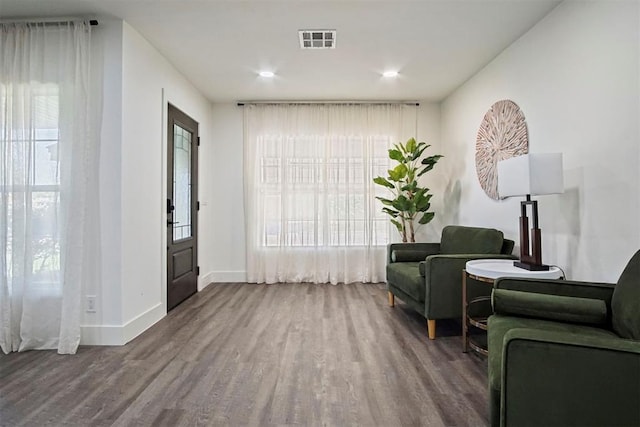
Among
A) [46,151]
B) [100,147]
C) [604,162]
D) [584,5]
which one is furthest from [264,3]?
[604,162]

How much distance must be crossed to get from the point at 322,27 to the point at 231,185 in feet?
9.09

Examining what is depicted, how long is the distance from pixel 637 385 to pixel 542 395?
289 millimetres

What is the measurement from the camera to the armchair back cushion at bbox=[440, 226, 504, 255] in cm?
299

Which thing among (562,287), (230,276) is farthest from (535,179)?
(230,276)

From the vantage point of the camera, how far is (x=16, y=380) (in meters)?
2.12

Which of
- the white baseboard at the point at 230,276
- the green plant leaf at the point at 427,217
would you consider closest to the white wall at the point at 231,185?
the white baseboard at the point at 230,276

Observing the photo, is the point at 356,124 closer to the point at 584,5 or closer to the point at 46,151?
the point at 584,5

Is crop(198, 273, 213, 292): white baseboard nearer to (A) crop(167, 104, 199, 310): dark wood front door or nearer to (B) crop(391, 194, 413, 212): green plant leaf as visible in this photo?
(A) crop(167, 104, 199, 310): dark wood front door

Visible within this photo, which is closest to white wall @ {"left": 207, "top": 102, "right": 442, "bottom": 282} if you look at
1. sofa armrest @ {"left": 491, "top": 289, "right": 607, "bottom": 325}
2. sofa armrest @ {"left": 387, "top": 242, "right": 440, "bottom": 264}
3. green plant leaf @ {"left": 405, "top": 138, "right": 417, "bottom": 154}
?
green plant leaf @ {"left": 405, "top": 138, "right": 417, "bottom": 154}

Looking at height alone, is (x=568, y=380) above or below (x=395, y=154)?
below

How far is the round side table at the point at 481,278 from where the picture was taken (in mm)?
2188

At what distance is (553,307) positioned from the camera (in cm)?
174

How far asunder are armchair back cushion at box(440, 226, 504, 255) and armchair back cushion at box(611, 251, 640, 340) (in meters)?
1.26

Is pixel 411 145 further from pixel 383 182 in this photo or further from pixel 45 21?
pixel 45 21
